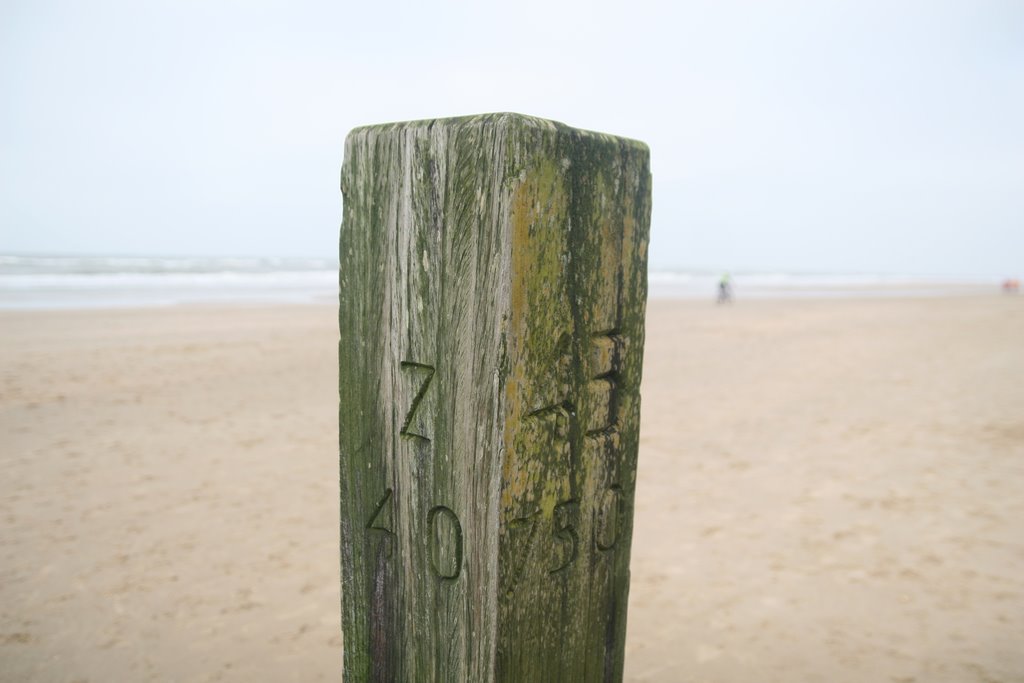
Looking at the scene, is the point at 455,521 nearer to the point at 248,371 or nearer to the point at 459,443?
the point at 459,443

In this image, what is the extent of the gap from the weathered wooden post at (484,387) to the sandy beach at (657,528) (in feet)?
5.67

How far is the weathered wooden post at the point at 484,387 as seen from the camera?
1219 mm

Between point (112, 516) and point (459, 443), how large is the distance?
4.10 meters

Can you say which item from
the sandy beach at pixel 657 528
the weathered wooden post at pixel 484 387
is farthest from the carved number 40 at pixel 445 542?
the sandy beach at pixel 657 528

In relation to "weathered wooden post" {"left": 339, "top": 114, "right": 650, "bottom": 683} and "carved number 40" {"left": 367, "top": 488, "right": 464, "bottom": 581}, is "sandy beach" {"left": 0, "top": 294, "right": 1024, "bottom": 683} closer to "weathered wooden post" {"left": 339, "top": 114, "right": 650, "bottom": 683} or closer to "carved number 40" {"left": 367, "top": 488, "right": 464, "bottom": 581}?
"weathered wooden post" {"left": 339, "top": 114, "right": 650, "bottom": 683}

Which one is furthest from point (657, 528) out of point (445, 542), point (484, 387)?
point (484, 387)

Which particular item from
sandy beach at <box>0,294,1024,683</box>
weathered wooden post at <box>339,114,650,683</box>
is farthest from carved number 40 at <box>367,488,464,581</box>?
sandy beach at <box>0,294,1024,683</box>

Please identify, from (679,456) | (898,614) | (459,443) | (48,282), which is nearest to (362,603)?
(459,443)

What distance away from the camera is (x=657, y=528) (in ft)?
14.4

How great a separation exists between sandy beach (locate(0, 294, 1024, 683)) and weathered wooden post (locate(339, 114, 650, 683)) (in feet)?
5.67

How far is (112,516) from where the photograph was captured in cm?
440

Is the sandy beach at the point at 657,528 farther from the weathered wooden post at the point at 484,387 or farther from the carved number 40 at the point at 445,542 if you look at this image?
the carved number 40 at the point at 445,542

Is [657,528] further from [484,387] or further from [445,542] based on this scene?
[484,387]

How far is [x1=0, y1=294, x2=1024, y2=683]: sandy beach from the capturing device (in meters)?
3.00
